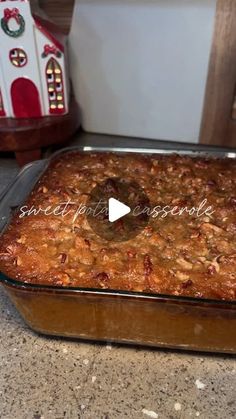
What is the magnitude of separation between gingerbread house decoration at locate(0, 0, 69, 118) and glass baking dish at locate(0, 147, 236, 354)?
2.28ft

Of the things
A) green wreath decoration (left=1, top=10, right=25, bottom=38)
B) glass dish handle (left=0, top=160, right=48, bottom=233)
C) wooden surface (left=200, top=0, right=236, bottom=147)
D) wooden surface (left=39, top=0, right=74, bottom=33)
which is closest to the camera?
glass dish handle (left=0, top=160, right=48, bottom=233)

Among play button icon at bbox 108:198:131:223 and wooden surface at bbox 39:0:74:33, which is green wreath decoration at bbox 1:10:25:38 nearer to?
wooden surface at bbox 39:0:74:33

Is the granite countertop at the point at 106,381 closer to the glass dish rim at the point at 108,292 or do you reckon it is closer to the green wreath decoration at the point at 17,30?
the glass dish rim at the point at 108,292

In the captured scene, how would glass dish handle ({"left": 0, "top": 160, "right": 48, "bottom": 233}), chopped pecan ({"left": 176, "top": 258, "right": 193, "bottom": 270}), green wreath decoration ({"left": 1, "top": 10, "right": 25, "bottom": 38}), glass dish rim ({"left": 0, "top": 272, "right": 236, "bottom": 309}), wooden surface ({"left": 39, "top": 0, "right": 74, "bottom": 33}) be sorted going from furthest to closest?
wooden surface ({"left": 39, "top": 0, "right": 74, "bottom": 33})
green wreath decoration ({"left": 1, "top": 10, "right": 25, "bottom": 38})
glass dish handle ({"left": 0, "top": 160, "right": 48, "bottom": 233})
chopped pecan ({"left": 176, "top": 258, "right": 193, "bottom": 270})
glass dish rim ({"left": 0, "top": 272, "right": 236, "bottom": 309})

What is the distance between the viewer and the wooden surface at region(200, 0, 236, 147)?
1.20m

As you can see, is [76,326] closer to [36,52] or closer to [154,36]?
[36,52]

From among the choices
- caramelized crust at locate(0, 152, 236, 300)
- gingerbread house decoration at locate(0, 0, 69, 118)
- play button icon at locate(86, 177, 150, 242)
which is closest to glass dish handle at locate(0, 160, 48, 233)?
caramelized crust at locate(0, 152, 236, 300)

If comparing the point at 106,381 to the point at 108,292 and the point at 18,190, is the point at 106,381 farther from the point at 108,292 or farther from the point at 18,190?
the point at 18,190

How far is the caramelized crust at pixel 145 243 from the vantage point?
711 mm

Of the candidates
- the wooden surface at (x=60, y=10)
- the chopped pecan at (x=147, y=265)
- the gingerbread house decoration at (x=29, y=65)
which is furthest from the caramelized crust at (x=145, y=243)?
the wooden surface at (x=60, y=10)

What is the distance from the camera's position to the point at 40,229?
811 millimetres

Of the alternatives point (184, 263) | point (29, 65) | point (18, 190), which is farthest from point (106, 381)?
point (29, 65)

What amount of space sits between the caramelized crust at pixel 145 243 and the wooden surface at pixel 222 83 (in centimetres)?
41

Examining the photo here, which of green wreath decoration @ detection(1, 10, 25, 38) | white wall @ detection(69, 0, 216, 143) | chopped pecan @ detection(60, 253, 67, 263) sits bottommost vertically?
chopped pecan @ detection(60, 253, 67, 263)
